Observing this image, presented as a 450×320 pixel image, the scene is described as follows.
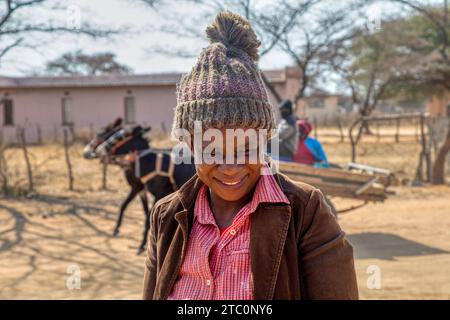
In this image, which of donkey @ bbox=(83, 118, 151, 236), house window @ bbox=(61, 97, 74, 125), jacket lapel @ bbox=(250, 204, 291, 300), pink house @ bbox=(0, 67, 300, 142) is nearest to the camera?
jacket lapel @ bbox=(250, 204, 291, 300)

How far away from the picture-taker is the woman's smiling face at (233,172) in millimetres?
1575

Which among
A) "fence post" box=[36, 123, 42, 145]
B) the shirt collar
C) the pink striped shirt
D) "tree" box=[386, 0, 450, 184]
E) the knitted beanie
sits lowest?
"fence post" box=[36, 123, 42, 145]

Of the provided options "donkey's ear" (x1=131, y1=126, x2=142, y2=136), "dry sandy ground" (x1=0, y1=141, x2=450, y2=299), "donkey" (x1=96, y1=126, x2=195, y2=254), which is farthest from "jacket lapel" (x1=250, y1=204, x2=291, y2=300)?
"donkey's ear" (x1=131, y1=126, x2=142, y2=136)

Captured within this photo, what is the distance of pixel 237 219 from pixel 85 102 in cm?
2560

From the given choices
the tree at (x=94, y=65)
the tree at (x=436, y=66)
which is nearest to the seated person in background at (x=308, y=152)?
the tree at (x=436, y=66)

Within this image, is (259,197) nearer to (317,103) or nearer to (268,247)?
(268,247)

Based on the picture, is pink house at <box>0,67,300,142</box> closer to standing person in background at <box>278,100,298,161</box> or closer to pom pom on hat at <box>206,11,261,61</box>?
standing person in background at <box>278,100,298,161</box>

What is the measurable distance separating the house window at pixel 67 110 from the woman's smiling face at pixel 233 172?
2588cm

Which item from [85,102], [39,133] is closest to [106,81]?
[85,102]

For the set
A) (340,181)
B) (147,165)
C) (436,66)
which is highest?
(436,66)

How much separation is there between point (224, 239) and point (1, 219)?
9.02m

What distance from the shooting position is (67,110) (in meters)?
26.8

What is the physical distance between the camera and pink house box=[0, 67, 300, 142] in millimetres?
25984

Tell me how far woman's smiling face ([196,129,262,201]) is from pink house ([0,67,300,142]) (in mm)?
24250
